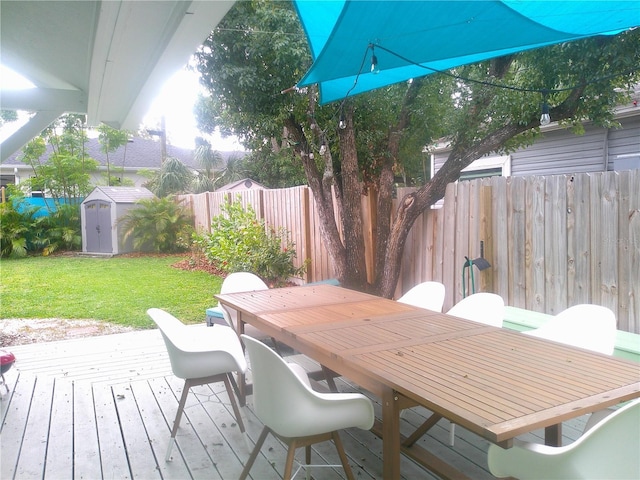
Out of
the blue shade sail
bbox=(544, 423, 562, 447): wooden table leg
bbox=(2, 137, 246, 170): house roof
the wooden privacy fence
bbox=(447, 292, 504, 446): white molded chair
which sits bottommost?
bbox=(544, 423, 562, 447): wooden table leg

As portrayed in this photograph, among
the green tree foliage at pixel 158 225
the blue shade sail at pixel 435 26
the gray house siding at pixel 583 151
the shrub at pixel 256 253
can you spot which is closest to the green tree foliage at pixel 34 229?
the green tree foliage at pixel 158 225

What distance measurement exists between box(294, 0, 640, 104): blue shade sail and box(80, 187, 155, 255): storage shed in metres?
10.2

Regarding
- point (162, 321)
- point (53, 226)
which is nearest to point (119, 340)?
point (162, 321)

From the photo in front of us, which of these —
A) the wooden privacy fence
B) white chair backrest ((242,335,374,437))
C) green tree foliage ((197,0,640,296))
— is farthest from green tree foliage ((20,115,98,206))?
white chair backrest ((242,335,374,437))

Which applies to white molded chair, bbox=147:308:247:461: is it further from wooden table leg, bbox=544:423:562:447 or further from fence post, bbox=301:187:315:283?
fence post, bbox=301:187:315:283

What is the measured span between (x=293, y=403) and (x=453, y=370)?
0.68 meters

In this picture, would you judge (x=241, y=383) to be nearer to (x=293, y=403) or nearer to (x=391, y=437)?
(x=293, y=403)

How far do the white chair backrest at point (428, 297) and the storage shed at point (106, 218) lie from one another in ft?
33.5

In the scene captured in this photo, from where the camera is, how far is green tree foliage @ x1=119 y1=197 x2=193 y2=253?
12.0 meters

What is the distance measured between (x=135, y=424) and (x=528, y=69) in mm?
4568

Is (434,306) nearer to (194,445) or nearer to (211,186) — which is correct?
(194,445)

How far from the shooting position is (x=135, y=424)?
309 centimetres

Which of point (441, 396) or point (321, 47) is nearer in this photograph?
point (441, 396)

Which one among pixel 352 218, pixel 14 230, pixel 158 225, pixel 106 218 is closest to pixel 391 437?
pixel 352 218
